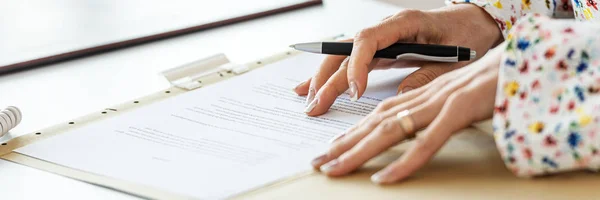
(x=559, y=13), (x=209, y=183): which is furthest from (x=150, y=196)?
(x=559, y=13)

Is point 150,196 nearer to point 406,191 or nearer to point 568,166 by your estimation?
point 406,191

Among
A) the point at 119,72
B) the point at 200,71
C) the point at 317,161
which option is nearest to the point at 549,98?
the point at 317,161

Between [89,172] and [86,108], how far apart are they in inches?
9.6

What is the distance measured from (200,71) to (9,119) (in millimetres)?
288

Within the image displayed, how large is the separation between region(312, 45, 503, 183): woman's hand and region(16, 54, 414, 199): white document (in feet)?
0.14

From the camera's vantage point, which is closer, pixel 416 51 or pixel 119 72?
pixel 416 51

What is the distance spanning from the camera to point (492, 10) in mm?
1179

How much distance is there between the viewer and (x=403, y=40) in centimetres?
108

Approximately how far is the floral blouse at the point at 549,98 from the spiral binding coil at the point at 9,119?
542 millimetres

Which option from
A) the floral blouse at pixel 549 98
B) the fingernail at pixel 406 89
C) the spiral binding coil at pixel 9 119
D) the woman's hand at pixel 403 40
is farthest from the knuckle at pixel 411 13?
the spiral binding coil at pixel 9 119

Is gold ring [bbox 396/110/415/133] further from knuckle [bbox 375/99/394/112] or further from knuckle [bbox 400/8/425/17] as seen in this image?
knuckle [bbox 400/8/425/17]

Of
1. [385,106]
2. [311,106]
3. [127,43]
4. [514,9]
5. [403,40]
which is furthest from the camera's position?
[127,43]

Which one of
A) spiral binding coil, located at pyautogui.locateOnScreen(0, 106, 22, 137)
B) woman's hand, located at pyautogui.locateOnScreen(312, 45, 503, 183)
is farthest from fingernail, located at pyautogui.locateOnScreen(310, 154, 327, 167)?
spiral binding coil, located at pyautogui.locateOnScreen(0, 106, 22, 137)

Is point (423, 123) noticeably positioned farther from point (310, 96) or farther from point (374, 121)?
point (310, 96)
